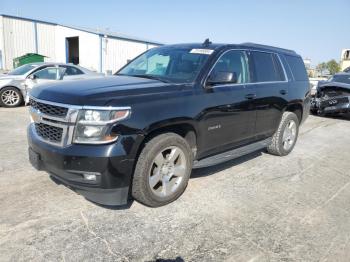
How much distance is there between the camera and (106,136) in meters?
2.97

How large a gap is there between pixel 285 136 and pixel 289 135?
19 cm

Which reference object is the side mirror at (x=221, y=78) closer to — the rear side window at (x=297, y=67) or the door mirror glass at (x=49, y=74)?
the rear side window at (x=297, y=67)

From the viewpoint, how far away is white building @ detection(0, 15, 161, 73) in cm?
3025

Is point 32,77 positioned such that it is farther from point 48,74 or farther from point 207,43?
point 207,43

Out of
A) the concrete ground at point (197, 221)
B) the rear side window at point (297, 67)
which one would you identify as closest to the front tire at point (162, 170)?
the concrete ground at point (197, 221)

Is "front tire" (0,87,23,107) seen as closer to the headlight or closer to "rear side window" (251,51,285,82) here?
"rear side window" (251,51,285,82)

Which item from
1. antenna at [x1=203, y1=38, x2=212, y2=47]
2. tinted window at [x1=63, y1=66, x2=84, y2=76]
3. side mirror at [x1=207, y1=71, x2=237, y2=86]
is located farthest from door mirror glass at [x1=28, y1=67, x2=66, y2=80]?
side mirror at [x1=207, y1=71, x2=237, y2=86]

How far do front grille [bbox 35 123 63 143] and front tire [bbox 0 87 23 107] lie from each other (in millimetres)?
7792

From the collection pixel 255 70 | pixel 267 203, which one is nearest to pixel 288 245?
pixel 267 203

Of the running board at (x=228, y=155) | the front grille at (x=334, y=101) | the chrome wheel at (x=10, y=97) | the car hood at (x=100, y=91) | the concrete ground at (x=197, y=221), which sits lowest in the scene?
the concrete ground at (x=197, y=221)

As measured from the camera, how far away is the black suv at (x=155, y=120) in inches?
118

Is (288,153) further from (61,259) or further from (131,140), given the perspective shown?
(61,259)

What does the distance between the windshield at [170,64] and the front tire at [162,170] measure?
86 cm

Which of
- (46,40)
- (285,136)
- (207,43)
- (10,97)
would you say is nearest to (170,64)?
(207,43)
